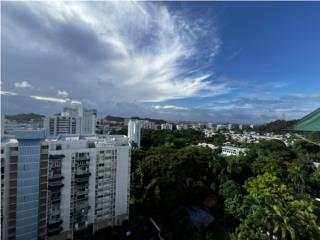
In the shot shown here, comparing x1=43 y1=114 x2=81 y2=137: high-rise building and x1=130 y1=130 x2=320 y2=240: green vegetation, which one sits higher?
x1=43 y1=114 x2=81 y2=137: high-rise building

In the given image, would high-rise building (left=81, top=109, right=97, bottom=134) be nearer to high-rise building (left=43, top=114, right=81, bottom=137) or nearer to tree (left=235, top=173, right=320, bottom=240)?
high-rise building (left=43, top=114, right=81, bottom=137)

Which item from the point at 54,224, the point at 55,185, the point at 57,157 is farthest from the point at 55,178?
the point at 54,224

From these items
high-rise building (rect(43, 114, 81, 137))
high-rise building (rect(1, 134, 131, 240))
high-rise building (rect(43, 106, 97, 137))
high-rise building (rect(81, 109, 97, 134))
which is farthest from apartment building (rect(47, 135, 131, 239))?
high-rise building (rect(81, 109, 97, 134))

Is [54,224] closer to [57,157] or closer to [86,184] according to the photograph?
[86,184]

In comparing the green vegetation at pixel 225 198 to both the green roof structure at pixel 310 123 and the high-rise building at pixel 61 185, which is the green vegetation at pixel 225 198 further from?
the green roof structure at pixel 310 123

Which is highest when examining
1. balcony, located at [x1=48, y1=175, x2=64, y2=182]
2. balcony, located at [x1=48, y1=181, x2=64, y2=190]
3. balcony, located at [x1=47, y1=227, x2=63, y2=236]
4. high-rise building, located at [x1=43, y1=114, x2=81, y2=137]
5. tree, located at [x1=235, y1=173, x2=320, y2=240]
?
high-rise building, located at [x1=43, y1=114, x2=81, y2=137]

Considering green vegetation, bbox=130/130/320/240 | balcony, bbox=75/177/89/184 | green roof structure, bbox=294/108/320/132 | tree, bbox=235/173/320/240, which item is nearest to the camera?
green roof structure, bbox=294/108/320/132

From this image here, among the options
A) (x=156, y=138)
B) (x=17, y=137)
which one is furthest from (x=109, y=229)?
(x=156, y=138)
